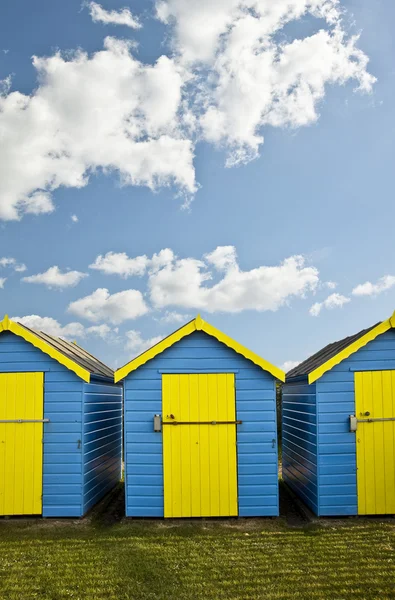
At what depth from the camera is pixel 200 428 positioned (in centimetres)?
869

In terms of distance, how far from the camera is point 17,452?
889cm

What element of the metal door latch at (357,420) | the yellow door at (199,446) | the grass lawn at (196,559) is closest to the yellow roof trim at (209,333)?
the yellow door at (199,446)

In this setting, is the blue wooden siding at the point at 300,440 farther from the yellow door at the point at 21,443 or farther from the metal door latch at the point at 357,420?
the yellow door at the point at 21,443

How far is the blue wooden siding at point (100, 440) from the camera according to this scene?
912 centimetres

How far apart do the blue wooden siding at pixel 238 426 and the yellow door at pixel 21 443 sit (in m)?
1.69

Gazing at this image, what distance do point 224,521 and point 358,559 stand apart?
99.9 inches

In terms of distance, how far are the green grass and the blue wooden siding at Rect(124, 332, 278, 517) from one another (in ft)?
1.33

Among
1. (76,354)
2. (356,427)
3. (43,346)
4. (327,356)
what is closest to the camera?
(356,427)

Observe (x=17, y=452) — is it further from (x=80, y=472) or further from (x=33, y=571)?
(x=33, y=571)

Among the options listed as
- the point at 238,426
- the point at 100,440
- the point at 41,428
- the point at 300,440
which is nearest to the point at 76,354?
the point at 100,440

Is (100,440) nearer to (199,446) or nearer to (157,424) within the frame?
(157,424)

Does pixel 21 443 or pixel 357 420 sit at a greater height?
pixel 357 420

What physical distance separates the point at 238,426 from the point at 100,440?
10.7 ft

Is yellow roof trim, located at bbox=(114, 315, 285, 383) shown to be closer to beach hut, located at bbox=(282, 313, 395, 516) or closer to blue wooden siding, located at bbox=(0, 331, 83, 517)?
beach hut, located at bbox=(282, 313, 395, 516)
